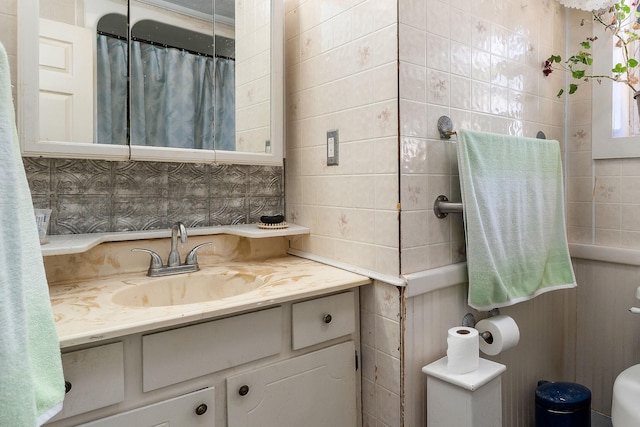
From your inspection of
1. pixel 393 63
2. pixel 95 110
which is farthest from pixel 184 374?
pixel 393 63

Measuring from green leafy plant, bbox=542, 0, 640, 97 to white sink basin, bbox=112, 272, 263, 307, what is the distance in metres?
1.43

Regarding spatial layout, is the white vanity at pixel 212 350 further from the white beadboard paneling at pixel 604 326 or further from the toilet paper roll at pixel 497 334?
the white beadboard paneling at pixel 604 326

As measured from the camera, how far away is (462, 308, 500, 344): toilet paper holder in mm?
1273

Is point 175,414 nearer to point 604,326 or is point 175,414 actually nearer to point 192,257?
point 192,257

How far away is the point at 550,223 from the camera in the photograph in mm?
1458

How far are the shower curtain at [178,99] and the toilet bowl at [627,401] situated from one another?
1413 millimetres

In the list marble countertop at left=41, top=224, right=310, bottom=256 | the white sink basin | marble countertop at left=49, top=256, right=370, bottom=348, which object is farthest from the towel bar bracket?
the white sink basin

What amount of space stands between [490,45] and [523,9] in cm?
30

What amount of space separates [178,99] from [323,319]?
0.86 meters

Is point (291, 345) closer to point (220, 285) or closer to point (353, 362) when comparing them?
point (353, 362)

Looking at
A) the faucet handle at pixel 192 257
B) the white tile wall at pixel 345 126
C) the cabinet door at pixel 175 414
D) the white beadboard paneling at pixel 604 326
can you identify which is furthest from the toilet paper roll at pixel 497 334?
the faucet handle at pixel 192 257

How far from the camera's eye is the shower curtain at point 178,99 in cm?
Answer: 122

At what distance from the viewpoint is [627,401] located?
1.08 metres

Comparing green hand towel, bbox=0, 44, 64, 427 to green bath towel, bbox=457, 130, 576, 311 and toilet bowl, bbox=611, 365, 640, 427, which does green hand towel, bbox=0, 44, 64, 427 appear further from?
toilet bowl, bbox=611, 365, 640, 427
